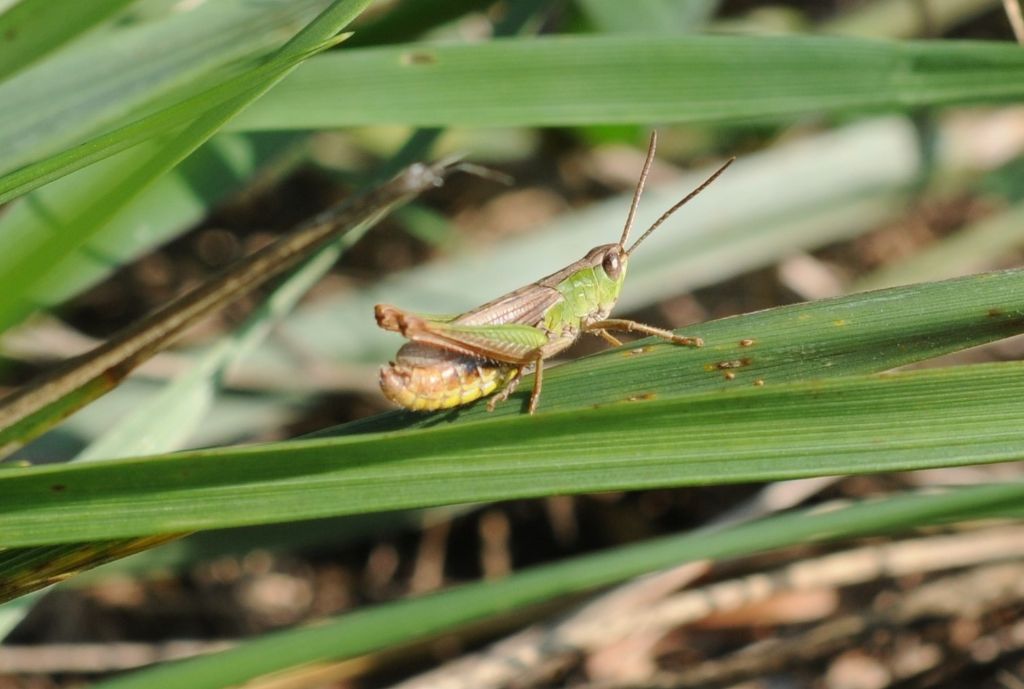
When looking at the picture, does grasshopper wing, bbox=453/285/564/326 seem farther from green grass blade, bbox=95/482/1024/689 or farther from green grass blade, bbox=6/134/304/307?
green grass blade, bbox=6/134/304/307

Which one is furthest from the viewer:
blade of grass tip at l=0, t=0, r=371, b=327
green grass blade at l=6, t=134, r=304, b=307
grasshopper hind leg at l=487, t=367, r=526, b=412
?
green grass blade at l=6, t=134, r=304, b=307

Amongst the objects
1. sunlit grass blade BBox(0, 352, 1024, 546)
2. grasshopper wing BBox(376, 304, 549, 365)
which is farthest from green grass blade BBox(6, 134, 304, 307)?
sunlit grass blade BBox(0, 352, 1024, 546)

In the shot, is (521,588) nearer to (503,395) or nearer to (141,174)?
(503,395)

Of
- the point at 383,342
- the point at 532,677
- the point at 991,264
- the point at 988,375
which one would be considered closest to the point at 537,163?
the point at 383,342

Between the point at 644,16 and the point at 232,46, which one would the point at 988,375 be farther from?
the point at 644,16

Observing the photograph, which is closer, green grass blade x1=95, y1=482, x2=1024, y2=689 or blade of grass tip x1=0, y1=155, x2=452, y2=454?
blade of grass tip x1=0, y1=155, x2=452, y2=454

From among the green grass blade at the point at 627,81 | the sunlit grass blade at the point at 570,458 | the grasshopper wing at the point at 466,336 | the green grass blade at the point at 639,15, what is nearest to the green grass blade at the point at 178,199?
the green grass blade at the point at 627,81

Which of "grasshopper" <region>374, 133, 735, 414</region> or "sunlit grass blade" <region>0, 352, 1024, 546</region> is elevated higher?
"grasshopper" <region>374, 133, 735, 414</region>
